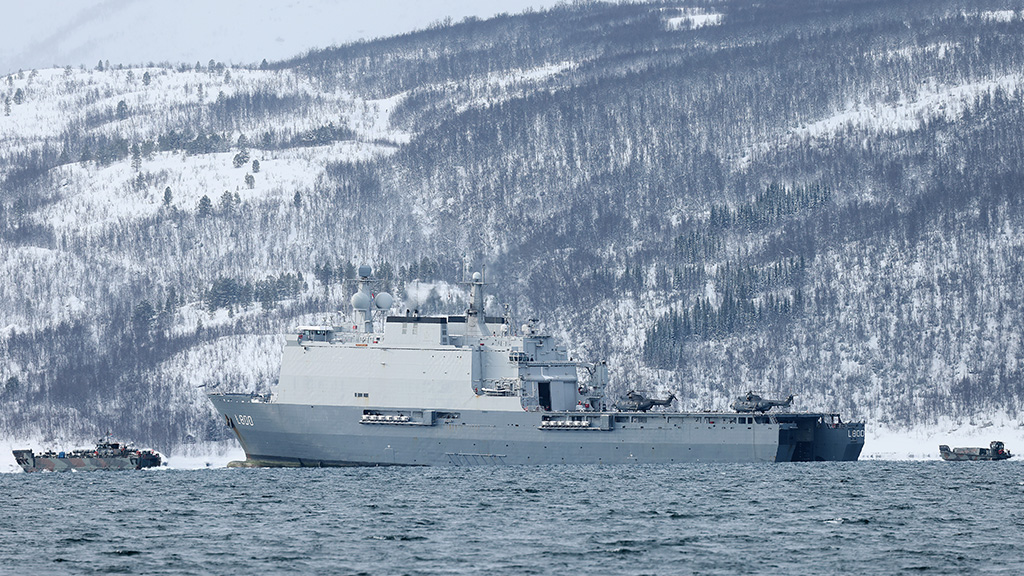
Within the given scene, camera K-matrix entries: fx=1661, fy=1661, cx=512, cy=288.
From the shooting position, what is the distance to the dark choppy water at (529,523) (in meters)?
45.2

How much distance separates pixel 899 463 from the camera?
9525 cm

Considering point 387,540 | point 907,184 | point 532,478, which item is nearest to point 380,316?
point 532,478

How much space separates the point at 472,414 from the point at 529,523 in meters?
30.3

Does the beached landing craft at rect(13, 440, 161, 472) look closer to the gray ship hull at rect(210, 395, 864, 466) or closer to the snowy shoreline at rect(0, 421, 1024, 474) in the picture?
the gray ship hull at rect(210, 395, 864, 466)

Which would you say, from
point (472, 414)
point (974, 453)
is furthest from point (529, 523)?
point (974, 453)

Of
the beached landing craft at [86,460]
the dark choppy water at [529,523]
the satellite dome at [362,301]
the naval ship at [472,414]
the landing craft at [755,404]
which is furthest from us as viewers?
the beached landing craft at [86,460]

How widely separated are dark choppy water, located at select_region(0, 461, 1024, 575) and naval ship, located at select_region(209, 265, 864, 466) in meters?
4.44

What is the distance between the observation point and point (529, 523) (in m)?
54.4

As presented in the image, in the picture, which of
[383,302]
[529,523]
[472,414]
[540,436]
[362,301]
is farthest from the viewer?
[383,302]

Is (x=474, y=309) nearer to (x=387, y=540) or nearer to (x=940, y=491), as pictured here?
(x=940, y=491)

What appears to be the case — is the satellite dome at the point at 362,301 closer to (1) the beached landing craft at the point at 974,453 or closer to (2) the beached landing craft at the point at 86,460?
(2) the beached landing craft at the point at 86,460

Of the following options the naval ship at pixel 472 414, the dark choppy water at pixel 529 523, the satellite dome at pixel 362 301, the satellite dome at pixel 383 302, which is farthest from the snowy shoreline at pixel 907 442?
the dark choppy water at pixel 529 523

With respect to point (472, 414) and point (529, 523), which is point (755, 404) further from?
point (529, 523)

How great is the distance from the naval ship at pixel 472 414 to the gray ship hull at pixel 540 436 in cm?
5
